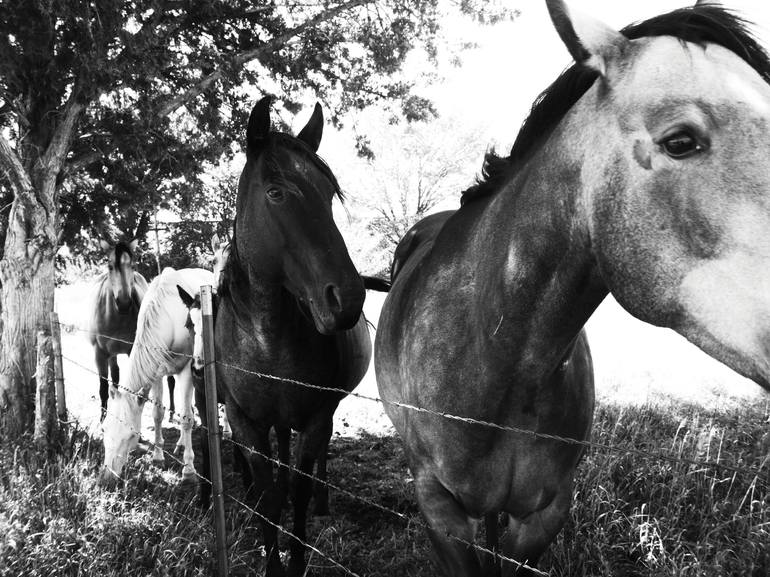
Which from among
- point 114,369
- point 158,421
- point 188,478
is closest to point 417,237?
point 188,478

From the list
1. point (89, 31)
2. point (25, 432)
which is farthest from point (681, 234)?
point (25, 432)

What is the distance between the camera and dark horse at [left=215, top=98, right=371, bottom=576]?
2.45m

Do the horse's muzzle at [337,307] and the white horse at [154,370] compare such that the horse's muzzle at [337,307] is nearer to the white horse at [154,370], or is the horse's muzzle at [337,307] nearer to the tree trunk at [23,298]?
the white horse at [154,370]

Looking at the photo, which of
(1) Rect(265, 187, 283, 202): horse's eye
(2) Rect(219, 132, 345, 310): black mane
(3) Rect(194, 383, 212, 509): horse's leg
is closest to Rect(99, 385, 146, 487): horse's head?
(3) Rect(194, 383, 212, 509): horse's leg

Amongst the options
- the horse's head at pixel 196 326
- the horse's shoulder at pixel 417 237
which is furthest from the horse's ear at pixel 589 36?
the horse's head at pixel 196 326

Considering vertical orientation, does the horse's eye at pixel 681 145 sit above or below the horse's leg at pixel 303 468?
above

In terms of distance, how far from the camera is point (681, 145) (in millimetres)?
1062

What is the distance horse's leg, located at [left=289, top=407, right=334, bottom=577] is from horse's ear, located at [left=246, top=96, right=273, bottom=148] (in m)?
1.62

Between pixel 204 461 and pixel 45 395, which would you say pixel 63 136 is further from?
pixel 204 461

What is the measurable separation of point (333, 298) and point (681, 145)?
5.21ft

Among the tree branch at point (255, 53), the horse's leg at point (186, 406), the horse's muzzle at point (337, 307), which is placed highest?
the tree branch at point (255, 53)

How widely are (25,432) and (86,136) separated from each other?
113 inches

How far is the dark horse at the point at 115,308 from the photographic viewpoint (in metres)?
6.30

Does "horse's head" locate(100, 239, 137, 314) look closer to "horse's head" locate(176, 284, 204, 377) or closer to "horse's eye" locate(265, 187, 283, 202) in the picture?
"horse's head" locate(176, 284, 204, 377)
